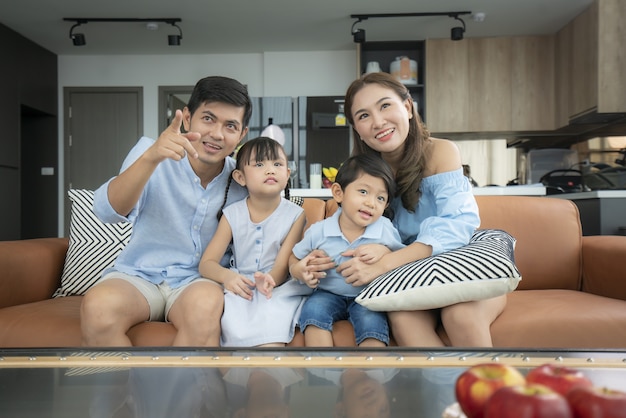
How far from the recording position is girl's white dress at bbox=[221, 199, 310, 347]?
4.99ft

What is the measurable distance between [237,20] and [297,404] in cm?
543

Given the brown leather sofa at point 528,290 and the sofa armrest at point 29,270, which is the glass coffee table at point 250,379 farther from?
the sofa armrest at point 29,270

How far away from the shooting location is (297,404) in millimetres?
774

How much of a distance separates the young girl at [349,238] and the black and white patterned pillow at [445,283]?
12 centimetres

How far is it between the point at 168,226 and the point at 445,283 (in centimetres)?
86

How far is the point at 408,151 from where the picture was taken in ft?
5.91

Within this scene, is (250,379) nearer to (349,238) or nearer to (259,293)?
(259,293)

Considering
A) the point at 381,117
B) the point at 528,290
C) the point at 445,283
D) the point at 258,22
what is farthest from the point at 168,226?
the point at 258,22

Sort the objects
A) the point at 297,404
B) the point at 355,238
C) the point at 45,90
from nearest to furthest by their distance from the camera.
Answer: the point at 297,404, the point at 355,238, the point at 45,90

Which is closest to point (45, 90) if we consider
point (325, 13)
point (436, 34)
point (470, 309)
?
point (325, 13)

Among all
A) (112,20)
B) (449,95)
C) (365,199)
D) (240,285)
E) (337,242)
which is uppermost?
(112,20)

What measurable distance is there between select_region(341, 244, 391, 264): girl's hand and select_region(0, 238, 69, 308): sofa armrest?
105cm

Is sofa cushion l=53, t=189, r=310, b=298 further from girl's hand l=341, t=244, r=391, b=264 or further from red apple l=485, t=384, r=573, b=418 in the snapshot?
red apple l=485, t=384, r=573, b=418

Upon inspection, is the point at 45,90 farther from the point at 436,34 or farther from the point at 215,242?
the point at 215,242
